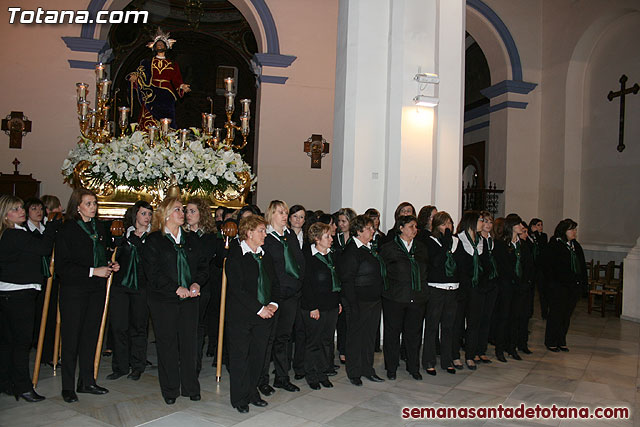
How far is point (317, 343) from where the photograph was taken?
4.91 meters

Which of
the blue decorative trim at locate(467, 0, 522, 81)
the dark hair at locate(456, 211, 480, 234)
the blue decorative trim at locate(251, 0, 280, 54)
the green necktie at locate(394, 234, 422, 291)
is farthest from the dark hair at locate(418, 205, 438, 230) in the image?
the blue decorative trim at locate(467, 0, 522, 81)

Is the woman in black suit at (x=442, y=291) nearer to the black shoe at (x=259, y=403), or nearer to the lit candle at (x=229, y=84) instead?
the black shoe at (x=259, y=403)

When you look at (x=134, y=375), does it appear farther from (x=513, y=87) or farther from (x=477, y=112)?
(x=477, y=112)

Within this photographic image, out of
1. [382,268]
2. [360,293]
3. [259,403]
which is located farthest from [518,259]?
[259,403]

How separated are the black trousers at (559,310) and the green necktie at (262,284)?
13.7 feet

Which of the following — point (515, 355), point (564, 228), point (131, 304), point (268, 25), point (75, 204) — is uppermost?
point (268, 25)

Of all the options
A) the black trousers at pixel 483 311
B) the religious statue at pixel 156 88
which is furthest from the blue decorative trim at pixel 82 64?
the black trousers at pixel 483 311

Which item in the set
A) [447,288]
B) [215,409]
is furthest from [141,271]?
[447,288]

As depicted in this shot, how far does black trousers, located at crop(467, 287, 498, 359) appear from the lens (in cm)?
579

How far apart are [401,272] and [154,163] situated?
10.2 ft

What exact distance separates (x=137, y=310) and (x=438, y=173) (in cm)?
450

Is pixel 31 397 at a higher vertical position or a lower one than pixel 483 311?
lower

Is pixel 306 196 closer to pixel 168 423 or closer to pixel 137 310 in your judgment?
pixel 137 310

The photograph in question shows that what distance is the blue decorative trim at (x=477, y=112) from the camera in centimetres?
1645
